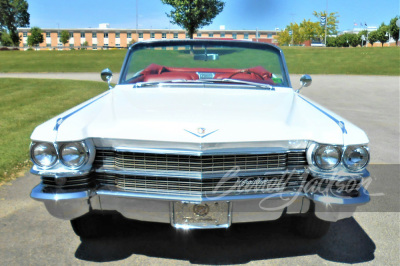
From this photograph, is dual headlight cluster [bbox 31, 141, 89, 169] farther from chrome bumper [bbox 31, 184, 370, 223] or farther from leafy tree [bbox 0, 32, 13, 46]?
leafy tree [bbox 0, 32, 13, 46]

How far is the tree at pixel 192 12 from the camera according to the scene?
36250 millimetres

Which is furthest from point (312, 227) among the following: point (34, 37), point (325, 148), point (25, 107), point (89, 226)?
point (34, 37)

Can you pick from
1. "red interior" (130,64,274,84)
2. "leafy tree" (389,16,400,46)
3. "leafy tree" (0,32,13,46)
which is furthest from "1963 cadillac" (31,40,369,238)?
"leafy tree" (0,32,13,46)

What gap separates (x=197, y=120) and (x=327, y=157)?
33.8 inches

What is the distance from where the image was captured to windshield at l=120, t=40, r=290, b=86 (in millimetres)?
3957

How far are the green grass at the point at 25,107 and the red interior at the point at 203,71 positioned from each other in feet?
6.93

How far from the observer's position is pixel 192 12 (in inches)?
1432

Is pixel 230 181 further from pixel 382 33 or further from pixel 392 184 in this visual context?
pixel 382 33

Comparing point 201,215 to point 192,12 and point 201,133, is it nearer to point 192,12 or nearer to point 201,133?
point 201,133

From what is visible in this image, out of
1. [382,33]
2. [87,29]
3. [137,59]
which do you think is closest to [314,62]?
[137,59]

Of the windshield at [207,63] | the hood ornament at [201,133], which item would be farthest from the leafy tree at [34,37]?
the hood ornament at [201,133]

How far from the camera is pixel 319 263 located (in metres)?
2.80

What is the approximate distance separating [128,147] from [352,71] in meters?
23.5

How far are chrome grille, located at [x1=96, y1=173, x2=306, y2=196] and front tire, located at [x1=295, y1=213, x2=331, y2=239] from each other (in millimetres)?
572
